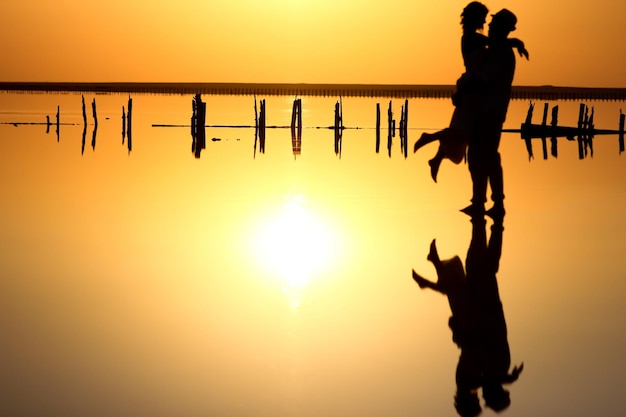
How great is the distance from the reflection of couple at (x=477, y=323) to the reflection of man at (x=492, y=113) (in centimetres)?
223

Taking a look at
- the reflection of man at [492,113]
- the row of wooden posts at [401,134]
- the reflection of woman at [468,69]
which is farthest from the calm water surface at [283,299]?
the row of wooden posts at [401,134]

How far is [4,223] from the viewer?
11.5 metres

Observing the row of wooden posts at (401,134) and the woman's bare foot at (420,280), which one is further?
the row of wooden posts at (401,134)

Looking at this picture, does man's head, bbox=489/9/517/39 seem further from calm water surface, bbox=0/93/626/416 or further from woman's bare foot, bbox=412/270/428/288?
woman's bare foot, bbox=412/270/428/288

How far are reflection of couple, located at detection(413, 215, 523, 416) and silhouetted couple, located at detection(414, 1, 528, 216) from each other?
7.40ft

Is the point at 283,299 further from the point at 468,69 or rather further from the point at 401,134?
the point at 401,134

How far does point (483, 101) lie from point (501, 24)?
0.78 meters

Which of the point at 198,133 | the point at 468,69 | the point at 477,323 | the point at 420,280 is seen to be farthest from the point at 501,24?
the point at 198,133

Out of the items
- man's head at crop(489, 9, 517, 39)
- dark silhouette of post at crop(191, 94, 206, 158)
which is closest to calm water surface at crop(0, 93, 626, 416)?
man's head at crop(489, 9, 517, 39)

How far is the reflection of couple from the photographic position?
500 centimetres

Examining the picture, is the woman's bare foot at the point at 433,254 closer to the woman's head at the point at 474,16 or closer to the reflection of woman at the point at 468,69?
the reflection of woman at the point at 468,69

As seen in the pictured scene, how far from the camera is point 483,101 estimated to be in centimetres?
1262

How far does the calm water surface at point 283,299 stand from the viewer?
4953 mm

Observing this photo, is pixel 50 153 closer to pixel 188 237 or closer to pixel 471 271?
pixel 188 237
